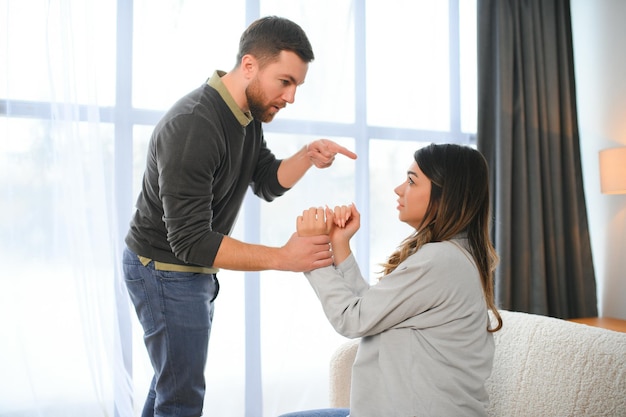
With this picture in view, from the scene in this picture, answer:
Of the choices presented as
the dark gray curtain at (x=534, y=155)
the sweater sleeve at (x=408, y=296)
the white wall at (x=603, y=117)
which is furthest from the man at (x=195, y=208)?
the white wall at (x=603, y=117)

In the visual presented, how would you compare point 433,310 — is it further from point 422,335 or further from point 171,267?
point 171,267

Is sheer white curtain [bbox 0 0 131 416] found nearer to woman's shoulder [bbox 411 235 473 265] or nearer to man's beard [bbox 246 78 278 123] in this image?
man's beard [bbox 246 78 278 123]

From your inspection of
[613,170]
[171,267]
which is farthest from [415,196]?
[613,170]

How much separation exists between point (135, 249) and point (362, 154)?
1.52m

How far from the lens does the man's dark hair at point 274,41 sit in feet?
5.23

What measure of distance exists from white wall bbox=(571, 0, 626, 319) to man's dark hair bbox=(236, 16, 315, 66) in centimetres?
226

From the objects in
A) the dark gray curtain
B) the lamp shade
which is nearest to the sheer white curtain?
the dark gray curtain

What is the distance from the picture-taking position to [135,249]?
164cm

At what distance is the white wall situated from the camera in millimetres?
3105

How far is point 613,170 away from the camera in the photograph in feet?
8.98

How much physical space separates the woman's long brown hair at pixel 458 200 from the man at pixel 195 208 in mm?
416

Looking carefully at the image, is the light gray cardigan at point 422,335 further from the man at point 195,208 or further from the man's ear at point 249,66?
the man's ear at point 249,66

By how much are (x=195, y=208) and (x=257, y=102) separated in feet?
1.30

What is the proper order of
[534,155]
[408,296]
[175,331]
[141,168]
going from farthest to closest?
[534,155]
[141,168]
[175,331]
[408,296]
